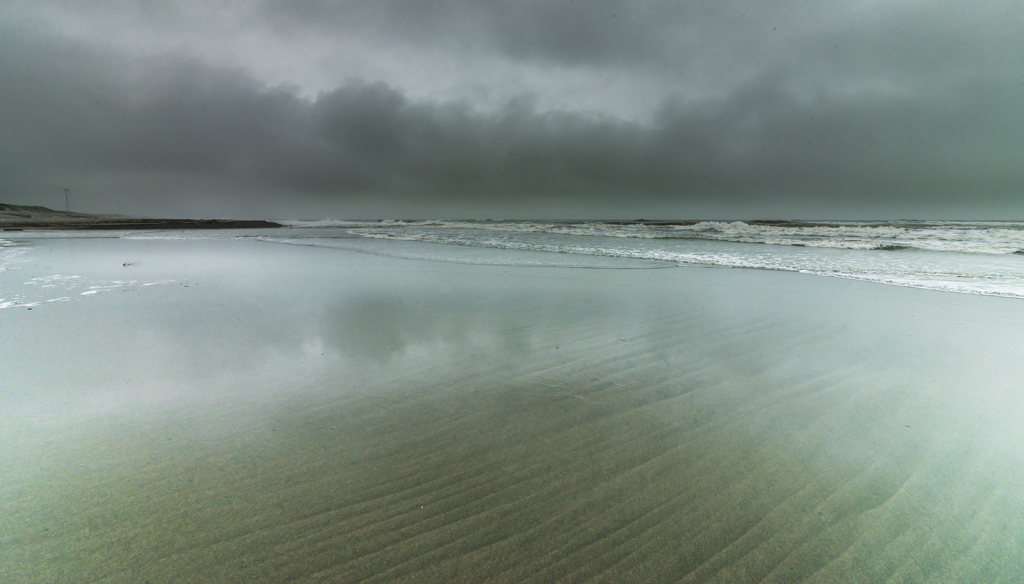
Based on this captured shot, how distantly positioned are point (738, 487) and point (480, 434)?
4.62 ft

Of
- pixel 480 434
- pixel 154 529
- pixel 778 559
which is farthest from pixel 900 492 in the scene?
pixel 154 529

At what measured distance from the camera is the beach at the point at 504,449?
164 centimetres

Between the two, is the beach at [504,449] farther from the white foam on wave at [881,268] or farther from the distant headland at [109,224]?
the distant headland at [109,224]

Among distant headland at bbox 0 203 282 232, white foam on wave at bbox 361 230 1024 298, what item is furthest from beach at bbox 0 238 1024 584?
distant headland at bbox 0 203 282 232

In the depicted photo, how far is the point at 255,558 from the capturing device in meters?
1.58

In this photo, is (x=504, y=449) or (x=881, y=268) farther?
(x=881, y=268)

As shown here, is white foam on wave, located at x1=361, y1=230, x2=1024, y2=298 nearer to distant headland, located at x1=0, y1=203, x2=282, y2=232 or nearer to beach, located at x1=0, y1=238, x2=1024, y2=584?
beach, located at x1=0, y1=238, x2=1024, y2=584

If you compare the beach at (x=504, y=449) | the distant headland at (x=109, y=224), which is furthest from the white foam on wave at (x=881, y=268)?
the distant headland at (x=109, y=224)

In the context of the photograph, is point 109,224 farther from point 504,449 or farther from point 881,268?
point 881,268

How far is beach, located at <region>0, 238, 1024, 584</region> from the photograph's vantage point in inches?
64.5

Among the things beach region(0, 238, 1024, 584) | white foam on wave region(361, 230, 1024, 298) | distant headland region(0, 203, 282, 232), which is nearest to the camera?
beach region(0, 238, 1024, 584)

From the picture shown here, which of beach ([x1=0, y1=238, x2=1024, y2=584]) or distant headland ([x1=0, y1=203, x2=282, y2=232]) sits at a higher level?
distant headland ([x1=0, y1=203, x2=282, y2=232])

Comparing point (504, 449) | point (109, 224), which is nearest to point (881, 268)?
point (504, 449)

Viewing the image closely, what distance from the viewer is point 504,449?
2.41 metres
